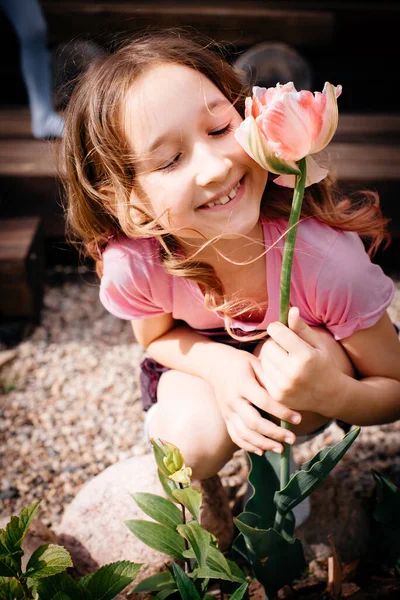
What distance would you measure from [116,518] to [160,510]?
314 mm

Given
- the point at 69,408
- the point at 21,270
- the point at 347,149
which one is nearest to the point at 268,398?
the point at 69,408

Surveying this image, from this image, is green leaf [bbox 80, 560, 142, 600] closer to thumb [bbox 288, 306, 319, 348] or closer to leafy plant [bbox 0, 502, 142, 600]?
leafy plant [bbox 0, 502, 142, 600]

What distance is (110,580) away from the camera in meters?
1.10

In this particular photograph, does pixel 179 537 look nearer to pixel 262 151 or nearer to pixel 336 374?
pixel 336 374

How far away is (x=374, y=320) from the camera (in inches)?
47.8

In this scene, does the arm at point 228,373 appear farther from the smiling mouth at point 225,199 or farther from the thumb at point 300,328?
the smiling mouth at point 225,199

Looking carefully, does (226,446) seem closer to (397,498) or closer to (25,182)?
(397,498)

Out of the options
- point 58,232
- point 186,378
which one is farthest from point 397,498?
point 58,232

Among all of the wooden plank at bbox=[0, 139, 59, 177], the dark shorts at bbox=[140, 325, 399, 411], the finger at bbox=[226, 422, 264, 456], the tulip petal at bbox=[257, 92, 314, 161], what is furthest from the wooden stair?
the tulip petal at bbox=[257, 92, 314, 161]

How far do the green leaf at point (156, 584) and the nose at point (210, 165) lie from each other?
708 mm

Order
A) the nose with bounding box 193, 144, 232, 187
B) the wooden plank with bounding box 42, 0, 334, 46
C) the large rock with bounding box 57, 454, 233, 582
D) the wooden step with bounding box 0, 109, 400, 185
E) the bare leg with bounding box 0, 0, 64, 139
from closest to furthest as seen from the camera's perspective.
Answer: the nose with bounding box 193, 144, 232, 187, the large rock with bounding box 57, 454, 233, 582, the wooden step with bounding box 0, 109, 400, 185, the bare leg with bounding box 0, 0, 64, 139, the wooden plank with bounding box 42, 0, 334, 46

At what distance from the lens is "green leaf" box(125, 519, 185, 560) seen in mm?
1134

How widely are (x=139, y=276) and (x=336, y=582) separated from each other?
0.72m

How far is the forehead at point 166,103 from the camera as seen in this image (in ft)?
3.36
